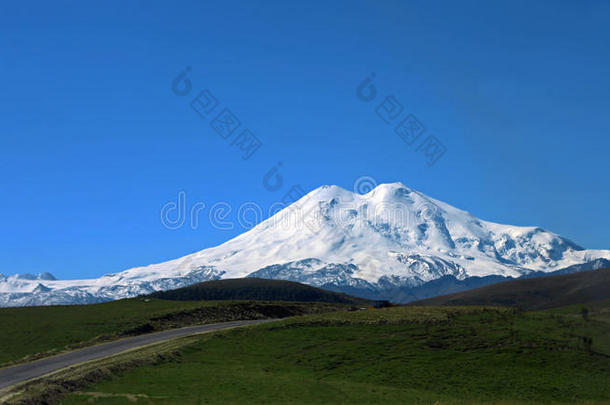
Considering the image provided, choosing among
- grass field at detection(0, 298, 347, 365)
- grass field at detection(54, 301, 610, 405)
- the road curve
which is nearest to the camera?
grass field at detection(54, 301, 610, 405)

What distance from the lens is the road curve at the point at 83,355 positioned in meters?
56.5

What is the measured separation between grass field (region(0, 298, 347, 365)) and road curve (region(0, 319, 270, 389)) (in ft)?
11.1

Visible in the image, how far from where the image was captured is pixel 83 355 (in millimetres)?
65438

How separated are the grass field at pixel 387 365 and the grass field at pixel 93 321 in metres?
15.5

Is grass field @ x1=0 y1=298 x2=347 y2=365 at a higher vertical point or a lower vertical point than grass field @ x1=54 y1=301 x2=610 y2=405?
higher

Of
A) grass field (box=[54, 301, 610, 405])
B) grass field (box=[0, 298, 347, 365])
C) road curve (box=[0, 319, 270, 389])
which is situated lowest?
grass field (box=[54, 301, 610, 405])

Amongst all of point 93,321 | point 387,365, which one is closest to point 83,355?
point 93,321

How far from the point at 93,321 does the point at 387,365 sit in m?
48.4

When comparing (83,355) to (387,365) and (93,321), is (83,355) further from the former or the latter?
(387,365)

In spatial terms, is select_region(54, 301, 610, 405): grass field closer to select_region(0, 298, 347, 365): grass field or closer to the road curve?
the road curve

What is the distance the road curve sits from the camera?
56.5 metres

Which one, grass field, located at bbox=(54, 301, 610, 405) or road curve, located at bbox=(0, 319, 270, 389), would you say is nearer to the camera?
grass field, located at bbox=(54, 301, 610, 405)

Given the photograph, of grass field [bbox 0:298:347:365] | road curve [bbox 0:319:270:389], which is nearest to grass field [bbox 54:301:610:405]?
road curve [bbox 0:319:270:389]

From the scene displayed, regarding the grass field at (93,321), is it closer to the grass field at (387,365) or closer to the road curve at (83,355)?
the road curve at (83,355)
